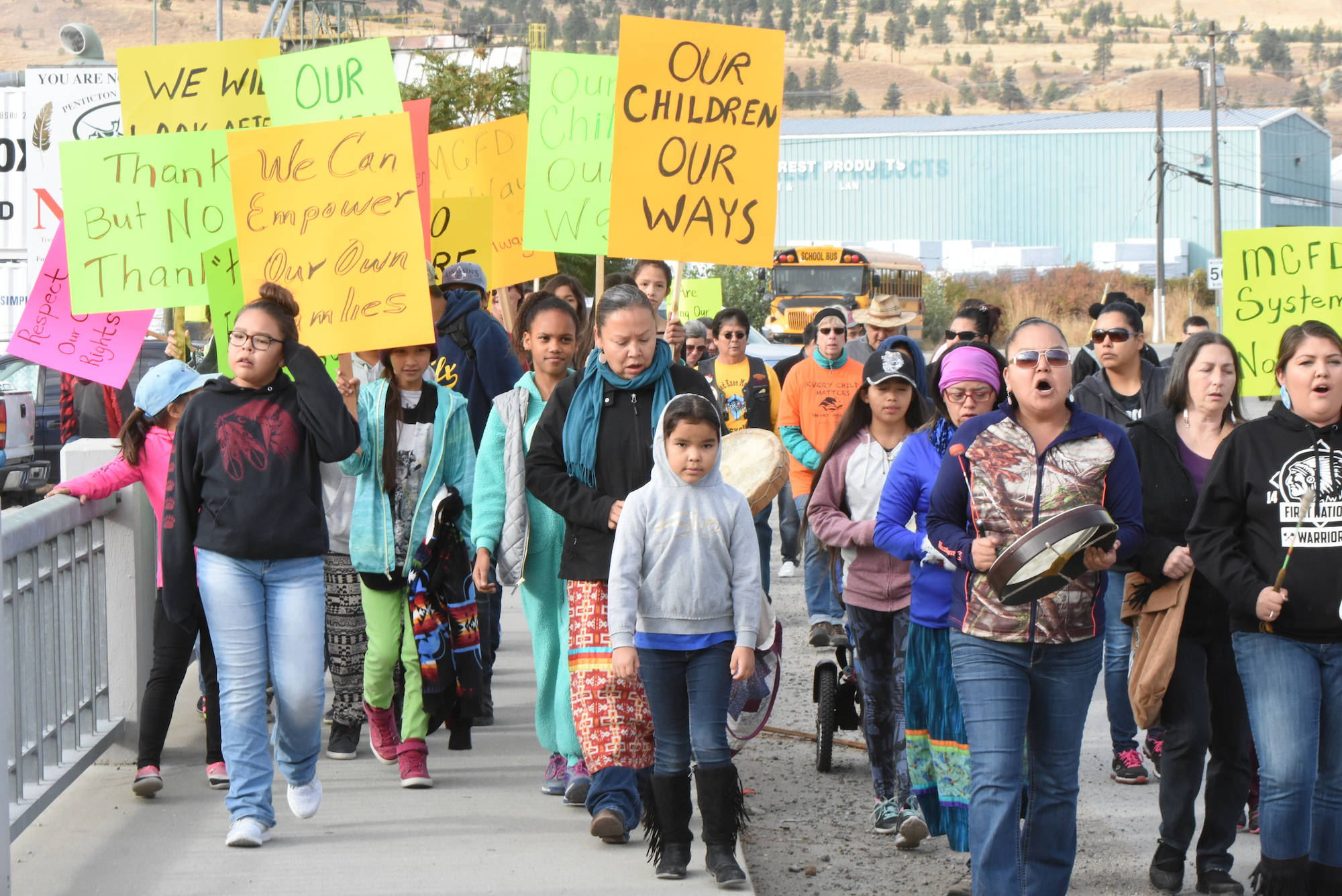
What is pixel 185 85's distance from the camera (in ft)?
26.0

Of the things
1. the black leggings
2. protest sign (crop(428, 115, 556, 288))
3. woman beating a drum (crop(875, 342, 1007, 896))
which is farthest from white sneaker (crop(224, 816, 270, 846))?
protest sign (crop(428, 115, 556, 288))

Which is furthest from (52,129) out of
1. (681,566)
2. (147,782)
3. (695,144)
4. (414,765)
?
(681,566)

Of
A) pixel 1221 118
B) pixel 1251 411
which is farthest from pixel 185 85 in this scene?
pixel 1221 118

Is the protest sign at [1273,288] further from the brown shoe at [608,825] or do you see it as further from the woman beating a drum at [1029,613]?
the brown shoe at [608,825]

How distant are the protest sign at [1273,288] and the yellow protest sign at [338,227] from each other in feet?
12.0

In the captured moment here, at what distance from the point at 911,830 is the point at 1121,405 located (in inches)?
96.8

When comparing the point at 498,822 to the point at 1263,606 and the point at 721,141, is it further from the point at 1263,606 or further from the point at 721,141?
the point at 721,141

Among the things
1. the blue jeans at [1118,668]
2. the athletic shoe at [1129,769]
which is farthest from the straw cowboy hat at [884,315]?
the athletic shoe at [1129,769]

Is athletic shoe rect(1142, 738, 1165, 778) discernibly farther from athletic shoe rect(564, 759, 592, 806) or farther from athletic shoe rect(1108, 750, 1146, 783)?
athletic shoe rect(564, 759, 592, 806)

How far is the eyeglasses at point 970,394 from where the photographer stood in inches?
209

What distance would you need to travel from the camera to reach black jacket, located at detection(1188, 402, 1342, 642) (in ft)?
15.5

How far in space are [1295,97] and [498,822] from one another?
188346 millimetres

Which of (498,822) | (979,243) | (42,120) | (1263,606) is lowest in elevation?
(498,822)

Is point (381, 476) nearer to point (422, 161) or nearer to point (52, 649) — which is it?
point (52, 649)
